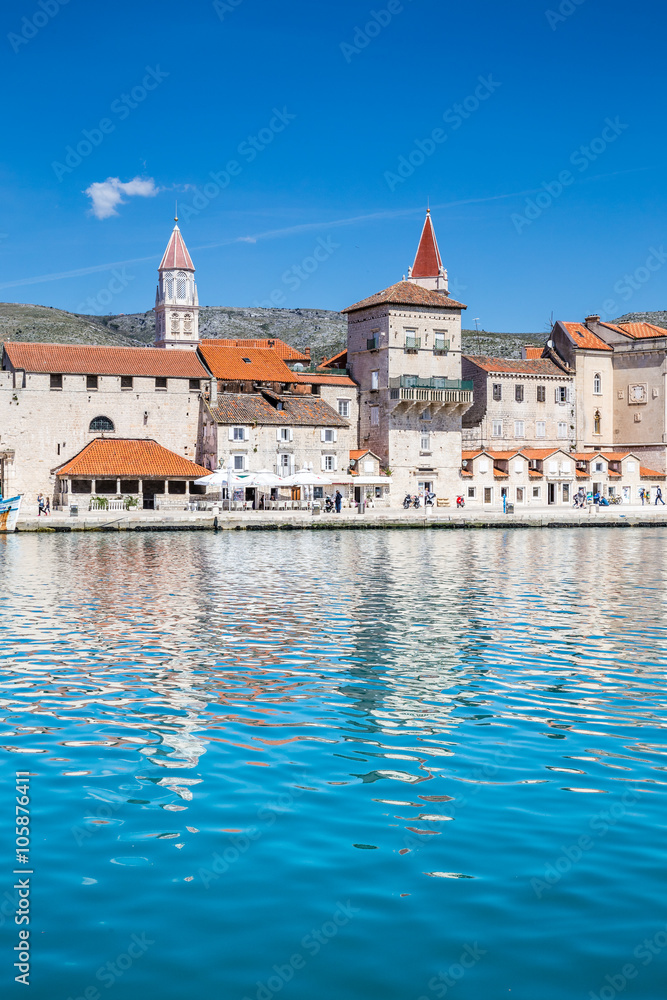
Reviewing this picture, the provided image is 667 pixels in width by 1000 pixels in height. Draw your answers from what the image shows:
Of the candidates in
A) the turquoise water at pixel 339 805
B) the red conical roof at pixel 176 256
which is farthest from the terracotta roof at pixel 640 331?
the turquoise water at pixel 339 805

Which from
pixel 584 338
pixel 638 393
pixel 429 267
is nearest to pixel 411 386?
pixel 584 338

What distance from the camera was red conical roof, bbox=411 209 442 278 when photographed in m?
87.2

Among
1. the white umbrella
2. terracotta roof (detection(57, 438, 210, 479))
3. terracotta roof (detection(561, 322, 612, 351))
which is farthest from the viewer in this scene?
terracotta roof (detection(561, 322, 612, 351))

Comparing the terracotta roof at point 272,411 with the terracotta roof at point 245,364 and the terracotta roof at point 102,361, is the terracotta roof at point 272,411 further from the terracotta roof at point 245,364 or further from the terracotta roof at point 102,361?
the terracotta roof at point 102,361

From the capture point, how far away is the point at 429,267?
8725 cm

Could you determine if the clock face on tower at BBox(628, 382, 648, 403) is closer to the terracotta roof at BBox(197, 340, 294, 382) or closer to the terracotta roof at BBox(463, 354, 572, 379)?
the terracotta roof at BBox(463, 354, 572, 379)

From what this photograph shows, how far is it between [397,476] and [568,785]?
55.8 m

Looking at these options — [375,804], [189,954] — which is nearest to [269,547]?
[375,804]

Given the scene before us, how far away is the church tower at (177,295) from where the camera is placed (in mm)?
87188

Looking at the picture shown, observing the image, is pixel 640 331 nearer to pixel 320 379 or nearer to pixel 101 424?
pixel 320 379

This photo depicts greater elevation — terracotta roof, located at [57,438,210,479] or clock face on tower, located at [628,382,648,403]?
clock face on tower, located at [628,382,648,403]

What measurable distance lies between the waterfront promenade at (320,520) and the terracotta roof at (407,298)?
593 inches

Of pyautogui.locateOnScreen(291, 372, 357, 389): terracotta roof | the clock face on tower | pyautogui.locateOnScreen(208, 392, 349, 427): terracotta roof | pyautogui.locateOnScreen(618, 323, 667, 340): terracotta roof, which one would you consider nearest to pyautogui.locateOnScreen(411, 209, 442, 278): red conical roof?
pyautogui.locateOnScreen(618, 323, 667, 340): terracotta roof

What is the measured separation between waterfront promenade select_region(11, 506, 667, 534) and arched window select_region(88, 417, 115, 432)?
8.27 metres
